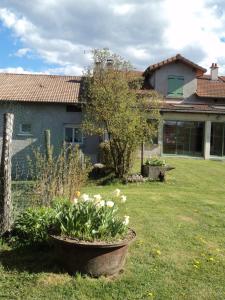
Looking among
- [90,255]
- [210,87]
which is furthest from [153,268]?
[210,87]

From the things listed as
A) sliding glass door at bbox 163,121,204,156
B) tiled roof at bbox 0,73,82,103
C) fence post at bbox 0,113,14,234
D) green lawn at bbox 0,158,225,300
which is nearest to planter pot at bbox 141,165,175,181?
green lawn at bbox 0,158,225,300

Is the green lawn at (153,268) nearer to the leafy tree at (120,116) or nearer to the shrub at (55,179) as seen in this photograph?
the shrub at (55,179)

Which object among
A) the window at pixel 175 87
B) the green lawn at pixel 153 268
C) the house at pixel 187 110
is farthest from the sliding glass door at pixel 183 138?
the green lawn at pixel 153 268

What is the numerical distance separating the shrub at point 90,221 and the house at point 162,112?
64.2ft

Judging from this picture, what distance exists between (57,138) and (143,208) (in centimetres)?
1800

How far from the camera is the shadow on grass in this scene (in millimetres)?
5559

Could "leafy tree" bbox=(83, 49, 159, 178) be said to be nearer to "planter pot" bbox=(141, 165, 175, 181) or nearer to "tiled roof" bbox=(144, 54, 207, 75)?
"planter pot" bbox=(141, 165, 175, 181)

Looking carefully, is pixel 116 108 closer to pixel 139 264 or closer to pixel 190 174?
pixel 190 174

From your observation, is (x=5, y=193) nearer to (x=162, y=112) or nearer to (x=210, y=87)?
(x=162, y=112)

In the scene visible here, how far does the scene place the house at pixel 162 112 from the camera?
27.4 meters

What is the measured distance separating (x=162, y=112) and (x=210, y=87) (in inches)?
248

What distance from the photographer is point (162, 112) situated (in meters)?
27.6

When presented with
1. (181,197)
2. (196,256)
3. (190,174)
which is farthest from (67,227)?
(190,174)

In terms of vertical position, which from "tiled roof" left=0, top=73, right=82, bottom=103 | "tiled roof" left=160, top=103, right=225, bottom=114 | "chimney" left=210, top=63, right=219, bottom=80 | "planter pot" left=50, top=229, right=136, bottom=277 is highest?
"chimney" left=210, top=63, right=219, bottom=80
